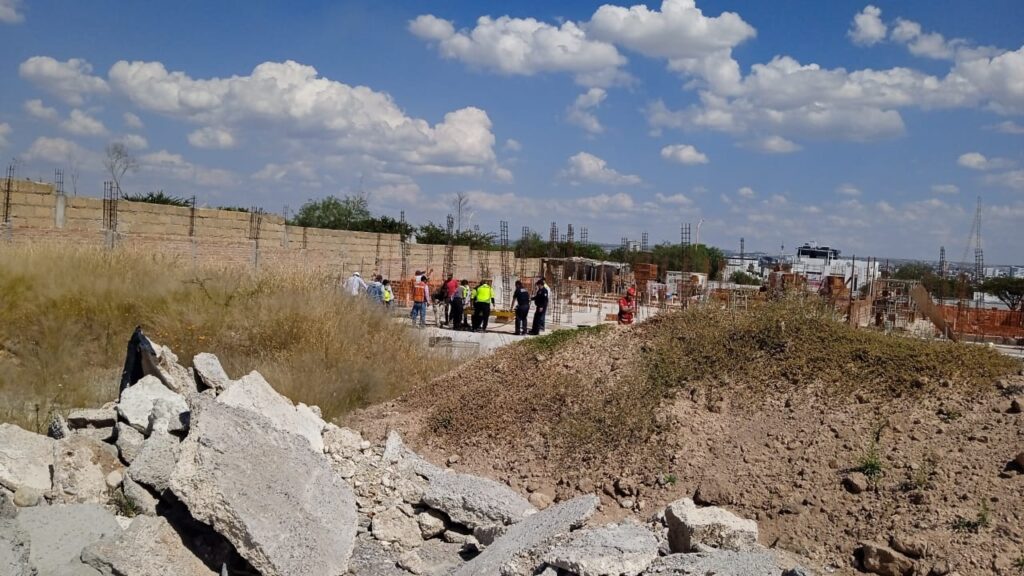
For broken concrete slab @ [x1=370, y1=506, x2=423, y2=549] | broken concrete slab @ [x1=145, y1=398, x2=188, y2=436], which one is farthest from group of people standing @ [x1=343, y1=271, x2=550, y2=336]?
broken concrete slab @ [x1=370, y1=506, x2=423, y2=549]

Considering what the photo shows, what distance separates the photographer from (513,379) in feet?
34.5

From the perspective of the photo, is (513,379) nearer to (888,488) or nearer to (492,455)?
(492,455)

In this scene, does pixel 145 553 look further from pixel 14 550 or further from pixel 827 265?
pixel 827 265

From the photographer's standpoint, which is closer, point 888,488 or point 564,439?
point 888,488

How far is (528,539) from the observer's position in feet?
19.6

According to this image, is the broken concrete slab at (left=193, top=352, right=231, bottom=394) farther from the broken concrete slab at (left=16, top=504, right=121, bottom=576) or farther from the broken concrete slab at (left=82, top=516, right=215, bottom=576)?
the broken concrete slab at (left=82, top=516, right=215, bottom=576)

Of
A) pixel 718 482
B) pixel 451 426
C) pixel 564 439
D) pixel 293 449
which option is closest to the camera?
pixel 293 449

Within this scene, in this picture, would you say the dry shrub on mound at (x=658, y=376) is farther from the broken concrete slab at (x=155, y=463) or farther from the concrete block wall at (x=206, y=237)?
the concrete block wall at (x=206, y=237)

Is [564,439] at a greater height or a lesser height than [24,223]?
lesser

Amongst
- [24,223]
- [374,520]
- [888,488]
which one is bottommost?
[374,520]

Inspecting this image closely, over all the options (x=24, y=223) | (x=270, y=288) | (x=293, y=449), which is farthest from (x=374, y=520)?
(x=24, y=223)

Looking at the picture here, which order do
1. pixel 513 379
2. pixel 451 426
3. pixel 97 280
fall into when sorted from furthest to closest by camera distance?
pixel 97 280, pixel 513 379, pixel 451 426

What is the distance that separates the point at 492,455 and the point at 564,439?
0.83 meters

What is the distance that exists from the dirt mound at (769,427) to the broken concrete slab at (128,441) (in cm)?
314
